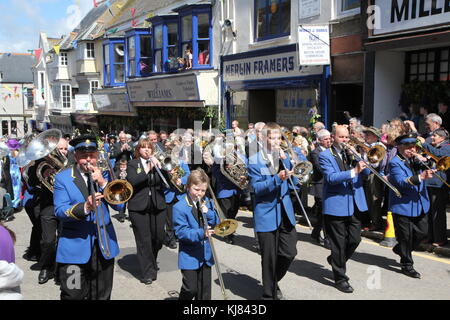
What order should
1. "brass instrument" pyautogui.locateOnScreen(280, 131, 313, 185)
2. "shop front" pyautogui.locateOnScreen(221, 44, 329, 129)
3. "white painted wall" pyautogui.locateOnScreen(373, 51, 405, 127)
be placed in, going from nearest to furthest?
"brass instrument" pyautogui.locateOnScreen(280, 131, 313, 185) → "white painted wall" pyautogui.locateOnScreen(373, 51, 405, 127) → "shop front" pyautogui.locateOnScreen(221, 44, 329, 129)

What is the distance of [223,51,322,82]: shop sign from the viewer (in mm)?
14688

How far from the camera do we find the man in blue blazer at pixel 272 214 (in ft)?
18.2

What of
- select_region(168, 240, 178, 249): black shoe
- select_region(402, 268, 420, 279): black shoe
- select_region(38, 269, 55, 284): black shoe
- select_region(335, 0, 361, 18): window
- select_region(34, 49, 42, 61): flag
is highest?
select_region(34, 49, 42, 61): flag

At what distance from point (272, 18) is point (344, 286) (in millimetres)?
11647

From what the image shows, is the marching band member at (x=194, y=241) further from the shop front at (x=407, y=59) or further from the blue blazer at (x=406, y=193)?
the shop front at (x=407, y=59)

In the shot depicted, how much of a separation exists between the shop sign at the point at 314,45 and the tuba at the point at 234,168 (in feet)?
17.4

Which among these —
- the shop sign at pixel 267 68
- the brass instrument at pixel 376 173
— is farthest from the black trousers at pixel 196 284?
the shop sign at pixel 267 68

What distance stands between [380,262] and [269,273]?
8.20ft

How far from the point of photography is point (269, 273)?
5.59 meters

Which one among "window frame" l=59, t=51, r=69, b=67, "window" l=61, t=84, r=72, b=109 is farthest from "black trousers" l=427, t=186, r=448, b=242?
"window frame" l=59, t=51, r=69, b=67

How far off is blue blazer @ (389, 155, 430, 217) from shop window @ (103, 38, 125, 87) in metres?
23.6

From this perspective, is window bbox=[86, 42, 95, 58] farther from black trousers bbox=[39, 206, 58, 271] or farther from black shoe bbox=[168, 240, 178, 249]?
black trousers bbox=[39, 206, 58, 271]
